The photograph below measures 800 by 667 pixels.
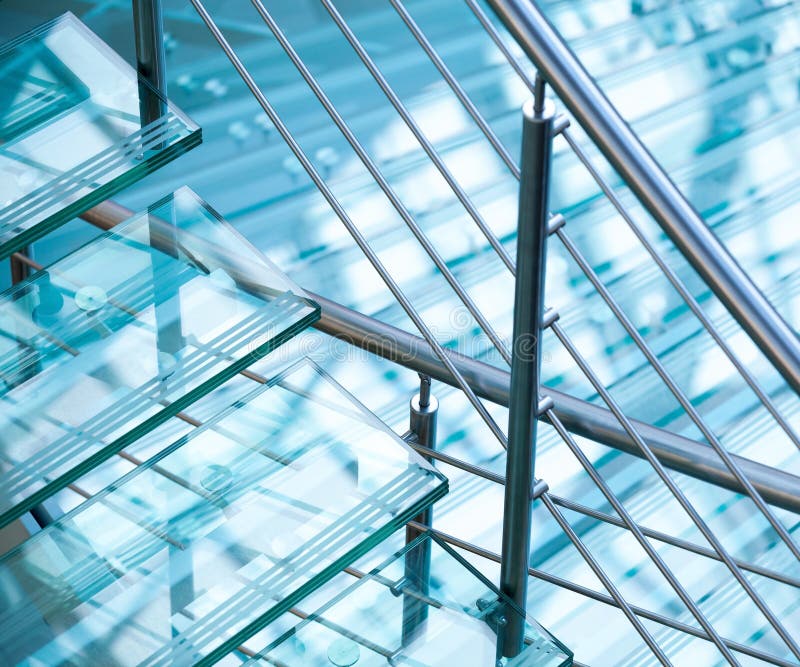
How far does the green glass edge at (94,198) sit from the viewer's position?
884 millimetres

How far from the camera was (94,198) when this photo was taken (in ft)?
3.00

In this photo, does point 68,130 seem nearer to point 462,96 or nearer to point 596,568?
point 462,96

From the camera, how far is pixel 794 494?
2.98ft

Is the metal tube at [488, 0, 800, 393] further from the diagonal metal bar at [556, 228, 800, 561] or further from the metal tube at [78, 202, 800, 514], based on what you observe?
A: the metal tube at [78, 202, 800, 514]

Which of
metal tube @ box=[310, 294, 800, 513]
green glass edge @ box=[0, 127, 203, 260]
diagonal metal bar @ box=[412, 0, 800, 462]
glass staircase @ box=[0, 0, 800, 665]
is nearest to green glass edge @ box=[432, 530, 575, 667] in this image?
metal tube @ box=[310, 294, 800, 513]

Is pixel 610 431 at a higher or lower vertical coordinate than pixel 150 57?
lower

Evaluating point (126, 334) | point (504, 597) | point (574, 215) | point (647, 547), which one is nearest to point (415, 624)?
point (504, 597)

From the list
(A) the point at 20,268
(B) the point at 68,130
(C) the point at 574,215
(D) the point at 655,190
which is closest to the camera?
(D) the point at 655,190

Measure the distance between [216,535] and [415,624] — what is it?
0.16 m

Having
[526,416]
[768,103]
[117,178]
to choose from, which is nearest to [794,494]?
[526,416]

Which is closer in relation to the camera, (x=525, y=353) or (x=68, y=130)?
(x=525, y=353)

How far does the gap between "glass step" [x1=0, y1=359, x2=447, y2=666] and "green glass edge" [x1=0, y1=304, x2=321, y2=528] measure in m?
0.06

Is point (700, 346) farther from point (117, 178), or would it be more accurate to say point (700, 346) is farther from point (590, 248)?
point (117, 178)

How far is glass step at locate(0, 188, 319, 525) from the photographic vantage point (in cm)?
86
